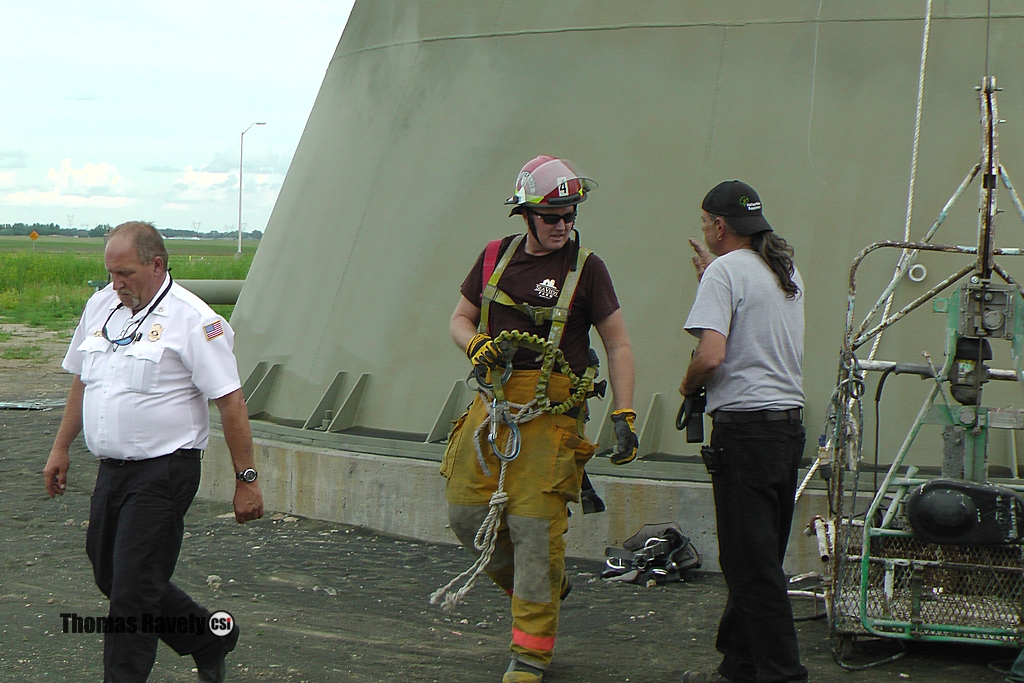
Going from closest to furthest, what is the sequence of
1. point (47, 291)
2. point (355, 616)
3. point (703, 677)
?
point (703, 677) → point (355, 616) → point (47, 291)

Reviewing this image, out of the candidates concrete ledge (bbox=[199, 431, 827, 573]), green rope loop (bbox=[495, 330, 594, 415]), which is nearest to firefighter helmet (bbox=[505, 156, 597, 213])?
green rope loop (bbox=[495, 330, 594, 415])

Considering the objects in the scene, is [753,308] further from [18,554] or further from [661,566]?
[18,554]

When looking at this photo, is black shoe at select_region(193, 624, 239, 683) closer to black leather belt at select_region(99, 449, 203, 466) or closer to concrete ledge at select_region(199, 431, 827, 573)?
black leather belt at select_region(99, 449, 203, 466)

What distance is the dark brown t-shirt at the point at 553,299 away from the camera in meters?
4.65

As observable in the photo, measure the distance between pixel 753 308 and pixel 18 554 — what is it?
190 inches

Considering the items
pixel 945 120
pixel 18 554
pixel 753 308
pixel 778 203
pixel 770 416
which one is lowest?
pixel 18 554

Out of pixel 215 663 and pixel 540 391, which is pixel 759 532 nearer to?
pixel 540 391

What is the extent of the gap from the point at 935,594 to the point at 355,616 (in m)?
2.69

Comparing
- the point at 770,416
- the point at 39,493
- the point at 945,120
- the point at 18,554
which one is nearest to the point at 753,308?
the point at 770,416

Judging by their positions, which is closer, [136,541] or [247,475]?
[136,541]

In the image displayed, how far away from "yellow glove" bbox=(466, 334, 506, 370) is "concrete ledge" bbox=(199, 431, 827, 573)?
6.67ft

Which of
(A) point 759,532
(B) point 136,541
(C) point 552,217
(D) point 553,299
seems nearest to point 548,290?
(D) point 553,299

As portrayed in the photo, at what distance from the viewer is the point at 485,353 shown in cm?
454

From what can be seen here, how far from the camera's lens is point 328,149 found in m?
8.75
